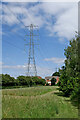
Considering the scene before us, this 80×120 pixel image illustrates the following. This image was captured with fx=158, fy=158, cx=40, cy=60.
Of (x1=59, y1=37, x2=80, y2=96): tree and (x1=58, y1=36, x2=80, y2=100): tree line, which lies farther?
(x1=59, y1=37, x2=80, y2=96): tree

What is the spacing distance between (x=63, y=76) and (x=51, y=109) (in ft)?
32.7

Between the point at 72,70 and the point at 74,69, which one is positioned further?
the point at 72,70

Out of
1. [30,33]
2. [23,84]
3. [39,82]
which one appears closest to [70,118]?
[30,33]

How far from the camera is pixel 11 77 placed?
48188 mm

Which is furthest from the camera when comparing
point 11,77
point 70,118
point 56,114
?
point 11,77

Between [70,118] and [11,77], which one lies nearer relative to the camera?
[70,118]

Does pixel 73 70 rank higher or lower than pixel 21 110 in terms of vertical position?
higher

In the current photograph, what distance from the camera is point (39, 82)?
6431cm

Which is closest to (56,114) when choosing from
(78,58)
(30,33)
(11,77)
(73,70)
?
(78,58)

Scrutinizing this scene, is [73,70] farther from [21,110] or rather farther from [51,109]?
[21,110]

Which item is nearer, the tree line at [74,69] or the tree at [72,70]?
the tree line at [74,69]

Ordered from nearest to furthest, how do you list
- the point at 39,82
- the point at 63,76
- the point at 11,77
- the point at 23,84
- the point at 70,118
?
the point at 70,118 < the point at 63,76 < the point at 11,77 < the point at 23,84 < the point at 39,82

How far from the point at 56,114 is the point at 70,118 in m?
0.85

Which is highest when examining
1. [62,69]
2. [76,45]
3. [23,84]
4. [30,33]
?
[30,33]
